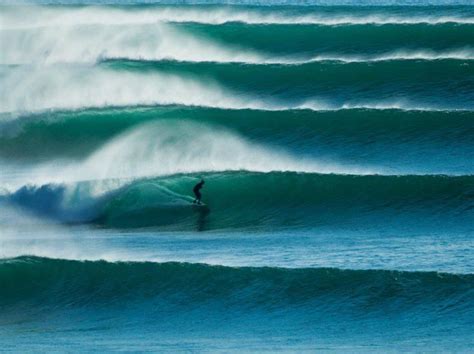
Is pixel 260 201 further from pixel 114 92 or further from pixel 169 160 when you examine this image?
pixel 114 92

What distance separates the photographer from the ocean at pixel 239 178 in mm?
14664

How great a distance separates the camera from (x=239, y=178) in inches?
829

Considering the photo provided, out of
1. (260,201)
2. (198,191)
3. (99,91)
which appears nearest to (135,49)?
(99,91)

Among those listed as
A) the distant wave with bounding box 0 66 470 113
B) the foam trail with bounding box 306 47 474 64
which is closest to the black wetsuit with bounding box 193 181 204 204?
the distant wave with bounding box 0 66 470 113

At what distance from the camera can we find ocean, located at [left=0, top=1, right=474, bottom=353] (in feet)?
48.1

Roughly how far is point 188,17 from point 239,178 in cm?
1429

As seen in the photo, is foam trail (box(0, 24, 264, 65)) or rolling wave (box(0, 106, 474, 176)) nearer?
rolling wave (box(0, 106, 474, 176))

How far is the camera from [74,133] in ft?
85.4

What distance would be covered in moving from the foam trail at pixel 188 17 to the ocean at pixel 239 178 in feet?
0.37

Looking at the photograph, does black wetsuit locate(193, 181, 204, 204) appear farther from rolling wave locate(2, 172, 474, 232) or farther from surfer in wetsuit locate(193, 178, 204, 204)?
rolling wave locate(2, 172, 474, 232)

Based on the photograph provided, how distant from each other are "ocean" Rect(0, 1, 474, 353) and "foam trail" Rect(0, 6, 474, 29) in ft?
0.37

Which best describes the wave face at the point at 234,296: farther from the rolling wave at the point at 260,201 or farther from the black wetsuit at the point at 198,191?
the black wetsuit at the point at 198,191

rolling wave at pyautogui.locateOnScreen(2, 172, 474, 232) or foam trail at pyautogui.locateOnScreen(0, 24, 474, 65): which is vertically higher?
foam trail at pyautogui.locateOnScreen(0, 24, 474, 65)

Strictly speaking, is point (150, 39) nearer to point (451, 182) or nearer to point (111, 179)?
point (111, 179)
